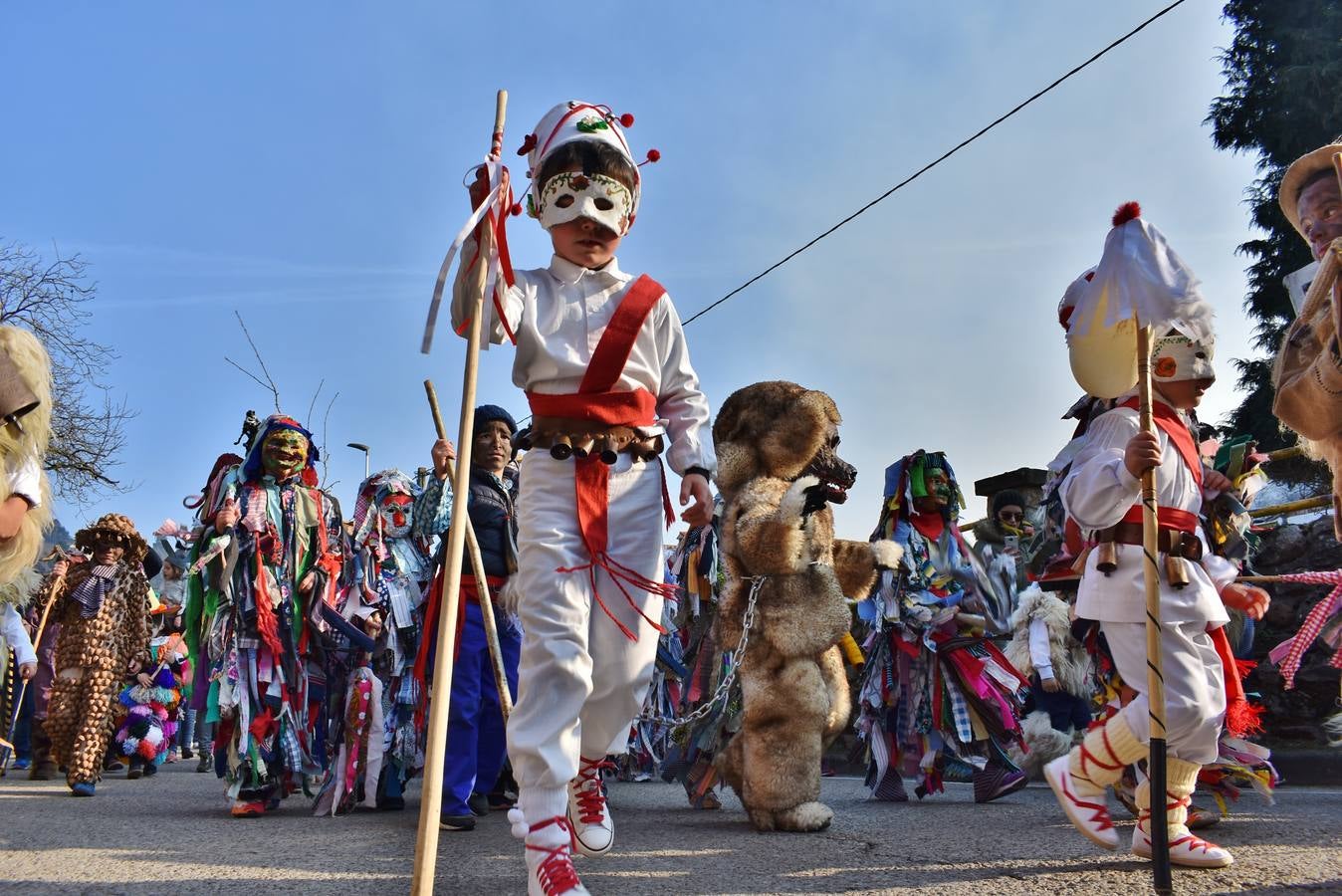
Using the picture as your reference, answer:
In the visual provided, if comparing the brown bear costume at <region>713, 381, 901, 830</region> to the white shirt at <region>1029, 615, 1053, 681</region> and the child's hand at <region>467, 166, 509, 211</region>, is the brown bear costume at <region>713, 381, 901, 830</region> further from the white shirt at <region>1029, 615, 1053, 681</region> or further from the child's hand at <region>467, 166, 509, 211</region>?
the white shirt at <region>1029, 615, 1053, 681</region>

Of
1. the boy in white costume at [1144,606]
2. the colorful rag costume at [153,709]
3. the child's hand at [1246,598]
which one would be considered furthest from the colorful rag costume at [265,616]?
the colorful rag costume at [153,709]

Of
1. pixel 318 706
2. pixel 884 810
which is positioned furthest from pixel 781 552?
pixel 318 706

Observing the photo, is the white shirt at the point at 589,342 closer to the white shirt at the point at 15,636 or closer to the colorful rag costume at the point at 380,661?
the colorful rag costume at the point at 380,661

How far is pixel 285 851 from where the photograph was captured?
4.68 m

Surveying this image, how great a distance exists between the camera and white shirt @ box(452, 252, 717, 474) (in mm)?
3822

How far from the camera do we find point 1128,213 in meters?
4.18

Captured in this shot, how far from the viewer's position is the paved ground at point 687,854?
3727mm

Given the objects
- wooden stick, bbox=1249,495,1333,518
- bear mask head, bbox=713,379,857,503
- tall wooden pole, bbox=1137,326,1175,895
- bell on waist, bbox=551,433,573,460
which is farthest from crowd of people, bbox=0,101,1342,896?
wooden stick, bbox=1249,495,1333,518

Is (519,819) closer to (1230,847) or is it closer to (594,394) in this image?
(594,394)

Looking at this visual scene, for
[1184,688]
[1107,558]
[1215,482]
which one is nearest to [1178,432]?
[1215,482]

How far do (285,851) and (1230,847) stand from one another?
3.52m

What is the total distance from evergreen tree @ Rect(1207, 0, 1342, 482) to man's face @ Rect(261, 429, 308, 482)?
48.5 ft

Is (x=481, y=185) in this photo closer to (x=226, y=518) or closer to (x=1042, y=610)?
(x=226, y=518)

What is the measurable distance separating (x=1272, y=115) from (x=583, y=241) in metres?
17.2
